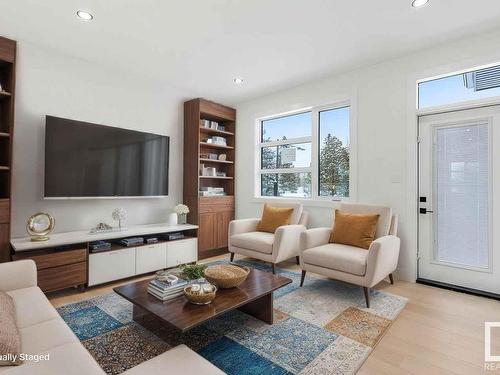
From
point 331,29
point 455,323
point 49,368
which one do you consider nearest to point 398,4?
point 331,29

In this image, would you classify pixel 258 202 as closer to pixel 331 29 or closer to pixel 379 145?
pixel 379 145

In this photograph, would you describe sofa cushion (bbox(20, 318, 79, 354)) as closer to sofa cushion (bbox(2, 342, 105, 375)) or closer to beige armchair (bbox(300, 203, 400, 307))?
sofa cushion (bbox(2, 342, 105, 375))

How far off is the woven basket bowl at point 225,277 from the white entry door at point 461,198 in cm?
232

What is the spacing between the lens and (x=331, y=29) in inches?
106

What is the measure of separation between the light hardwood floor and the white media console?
7.3 inches

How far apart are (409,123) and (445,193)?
0.88 metres

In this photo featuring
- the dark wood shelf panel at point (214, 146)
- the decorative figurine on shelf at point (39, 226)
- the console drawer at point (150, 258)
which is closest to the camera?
the decorative figurine on shelf at point (39, 226)

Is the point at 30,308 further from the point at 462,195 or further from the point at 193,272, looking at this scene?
the point at 462,195

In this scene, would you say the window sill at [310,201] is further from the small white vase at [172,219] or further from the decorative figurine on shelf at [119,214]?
the decorative figurine on shelf at [119,214]

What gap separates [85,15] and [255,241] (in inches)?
115

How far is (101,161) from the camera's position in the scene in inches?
132

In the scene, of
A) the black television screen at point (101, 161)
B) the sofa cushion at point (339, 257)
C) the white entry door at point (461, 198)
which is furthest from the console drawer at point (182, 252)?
the white entry door at point (461, 198)

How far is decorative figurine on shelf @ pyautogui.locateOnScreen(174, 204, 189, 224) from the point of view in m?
4.02

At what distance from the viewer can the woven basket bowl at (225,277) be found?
202cm
